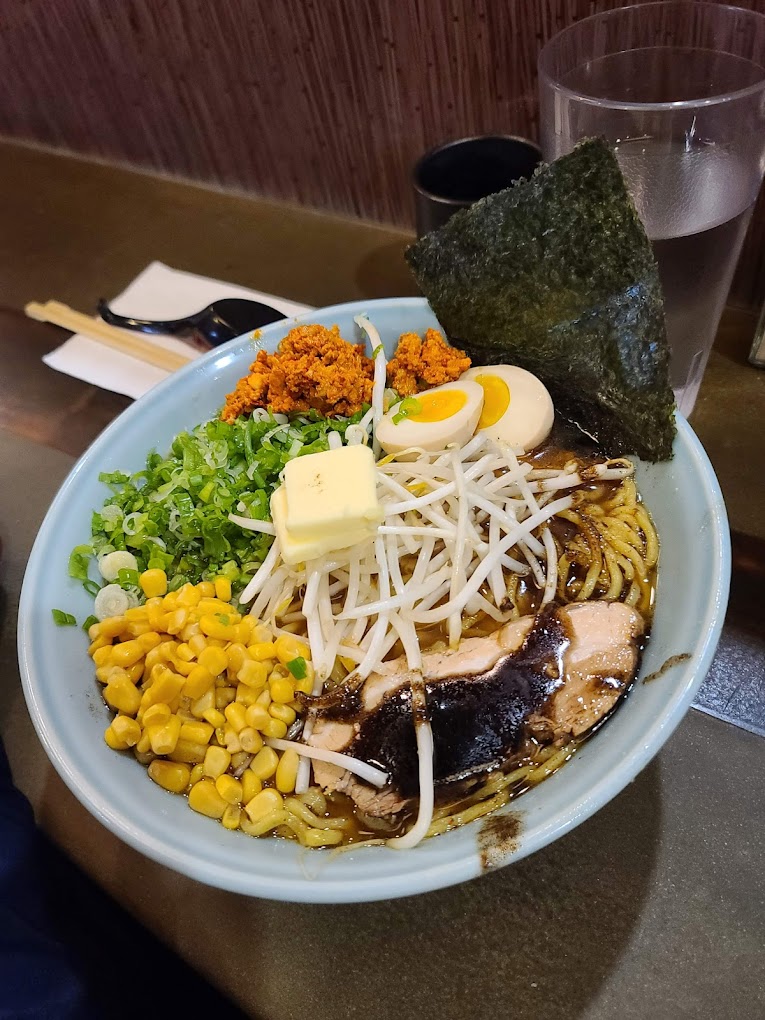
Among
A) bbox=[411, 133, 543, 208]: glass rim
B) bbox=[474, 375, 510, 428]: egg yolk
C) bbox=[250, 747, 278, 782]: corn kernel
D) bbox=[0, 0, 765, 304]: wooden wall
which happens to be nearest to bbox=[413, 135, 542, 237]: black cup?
bbox=[411, 133, 543, 208]: glass rim

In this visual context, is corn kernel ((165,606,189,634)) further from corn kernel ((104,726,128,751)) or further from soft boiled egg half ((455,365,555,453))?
soft boiled egg half ((455,365,555,453))

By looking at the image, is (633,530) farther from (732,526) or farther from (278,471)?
(278,471)

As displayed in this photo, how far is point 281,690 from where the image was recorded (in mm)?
1112

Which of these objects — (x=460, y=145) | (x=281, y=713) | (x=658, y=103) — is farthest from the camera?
(x=460, y=145)

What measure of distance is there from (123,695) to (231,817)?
0.25 metres

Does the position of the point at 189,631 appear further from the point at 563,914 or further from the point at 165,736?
the point at 563,914

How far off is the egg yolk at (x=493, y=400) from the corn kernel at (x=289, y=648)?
1.87ft

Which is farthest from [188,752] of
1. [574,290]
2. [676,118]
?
[676,118]

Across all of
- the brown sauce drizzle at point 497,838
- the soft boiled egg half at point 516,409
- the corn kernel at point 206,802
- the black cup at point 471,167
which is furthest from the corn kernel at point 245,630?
the black cup at point 471,167

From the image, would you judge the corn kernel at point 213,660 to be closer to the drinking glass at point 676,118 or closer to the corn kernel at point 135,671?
the corn kernel at point 135,671

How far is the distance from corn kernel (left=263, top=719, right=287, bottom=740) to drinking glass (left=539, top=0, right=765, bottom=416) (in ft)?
3.69

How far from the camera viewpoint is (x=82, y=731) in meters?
1.09

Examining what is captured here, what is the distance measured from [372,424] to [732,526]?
771 mm

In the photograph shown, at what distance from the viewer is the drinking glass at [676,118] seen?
1.29 metres
